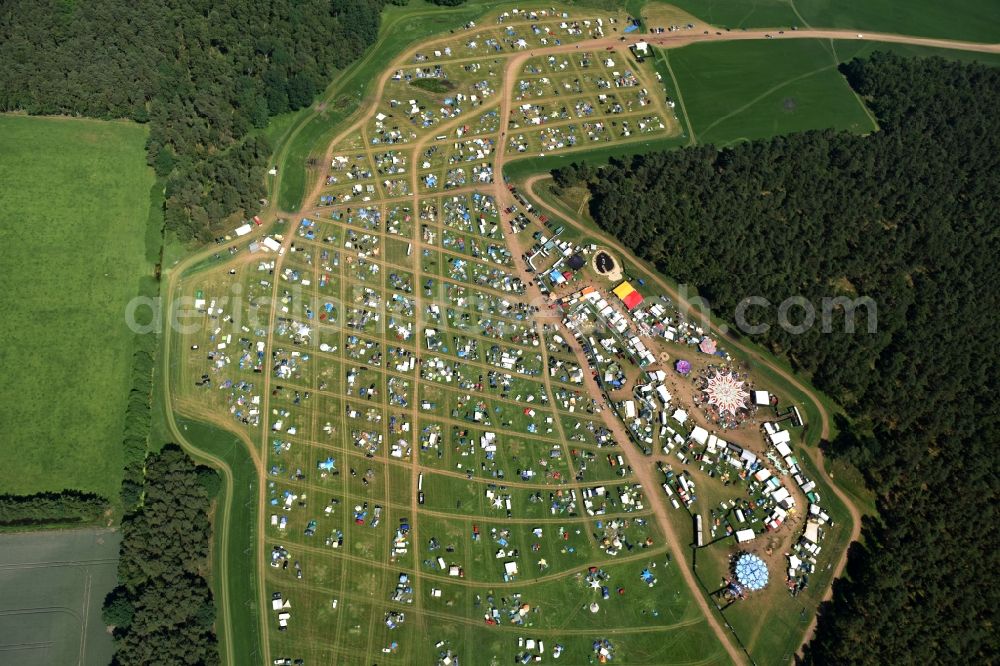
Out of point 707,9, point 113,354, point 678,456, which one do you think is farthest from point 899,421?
point 113,354

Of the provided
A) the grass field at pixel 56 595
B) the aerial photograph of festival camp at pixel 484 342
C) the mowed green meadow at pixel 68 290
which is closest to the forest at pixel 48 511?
the aerial photograph of festival camp at pixel 484 342

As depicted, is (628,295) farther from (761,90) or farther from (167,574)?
(167,574)

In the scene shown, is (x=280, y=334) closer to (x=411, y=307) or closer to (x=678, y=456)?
(x=411, y=307)

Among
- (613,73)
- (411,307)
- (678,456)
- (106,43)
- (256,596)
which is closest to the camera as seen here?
(256,596)

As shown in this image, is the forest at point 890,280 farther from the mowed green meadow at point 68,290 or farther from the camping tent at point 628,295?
the mowed green meadow at point 68,290

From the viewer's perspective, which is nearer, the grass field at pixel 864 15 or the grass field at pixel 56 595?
the grass field at pixel 56 595

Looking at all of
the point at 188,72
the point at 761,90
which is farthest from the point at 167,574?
the point at 761,90

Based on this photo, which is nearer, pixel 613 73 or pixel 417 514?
pixel 417 514
